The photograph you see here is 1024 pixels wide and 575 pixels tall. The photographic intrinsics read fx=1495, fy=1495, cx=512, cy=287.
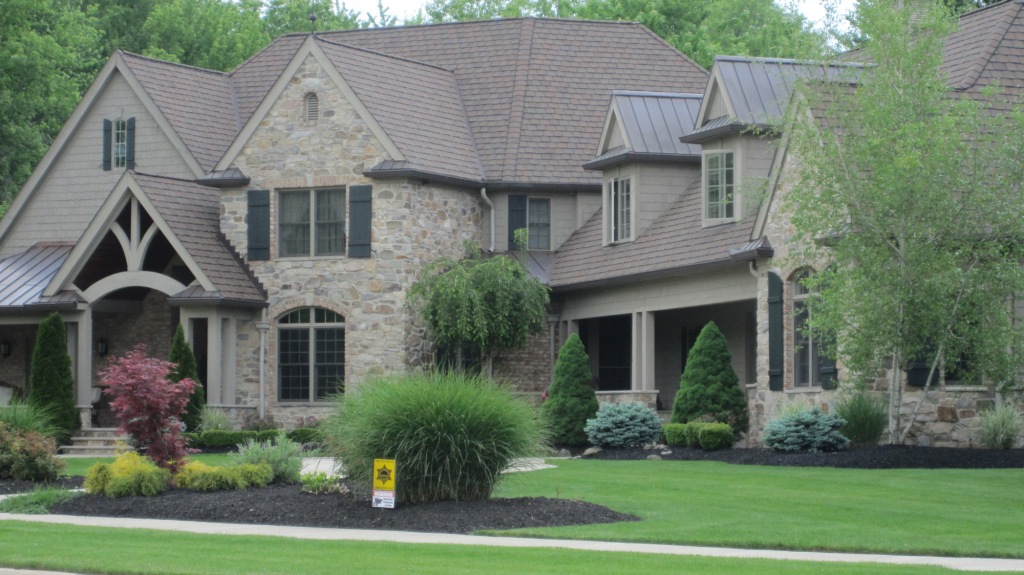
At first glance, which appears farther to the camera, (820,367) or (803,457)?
(820,367)

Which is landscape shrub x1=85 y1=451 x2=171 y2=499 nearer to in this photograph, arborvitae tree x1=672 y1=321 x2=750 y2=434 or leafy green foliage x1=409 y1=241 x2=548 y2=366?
arborvitae tree x1=672 y1=321 x2=750 y2=434

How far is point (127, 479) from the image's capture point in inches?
669

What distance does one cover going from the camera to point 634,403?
26547 millimetres

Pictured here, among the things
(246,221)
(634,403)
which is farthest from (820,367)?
(246,221)

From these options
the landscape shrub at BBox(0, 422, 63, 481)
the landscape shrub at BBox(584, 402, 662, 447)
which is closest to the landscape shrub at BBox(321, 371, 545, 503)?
the landscape shrub at BBox(0, 422, 63, 481)

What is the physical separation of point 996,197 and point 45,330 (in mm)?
17749

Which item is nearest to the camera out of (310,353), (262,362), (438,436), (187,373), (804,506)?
(438,436)

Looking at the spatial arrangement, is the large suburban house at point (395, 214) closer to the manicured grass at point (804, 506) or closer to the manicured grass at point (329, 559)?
the manicured grass at point (804, 506)

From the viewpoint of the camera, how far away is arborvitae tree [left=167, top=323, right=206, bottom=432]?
27656 mm

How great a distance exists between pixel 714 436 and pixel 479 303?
629 cm

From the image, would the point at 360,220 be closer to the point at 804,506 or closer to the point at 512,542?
the point at 804,506

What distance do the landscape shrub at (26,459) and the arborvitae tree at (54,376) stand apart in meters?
8.74

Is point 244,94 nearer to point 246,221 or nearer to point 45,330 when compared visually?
point 246,221

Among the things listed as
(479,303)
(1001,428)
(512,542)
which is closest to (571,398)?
(479,303)
